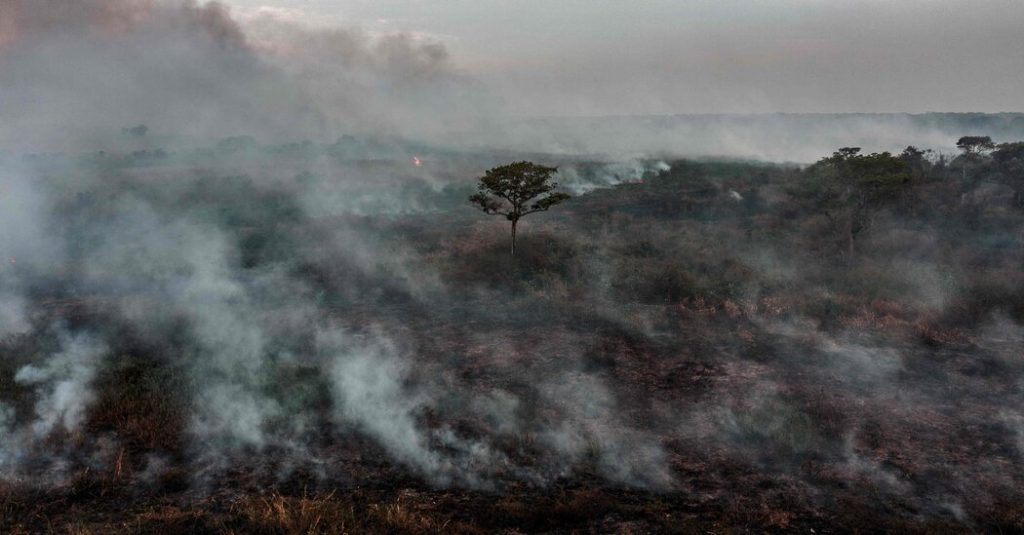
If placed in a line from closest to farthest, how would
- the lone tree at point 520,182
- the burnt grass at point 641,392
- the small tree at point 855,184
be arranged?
the burnt grass at point 641,392 → the lone tree at point 520,182 → the small tree at point 855,184

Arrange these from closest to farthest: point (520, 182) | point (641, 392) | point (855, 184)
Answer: point (641, 392)
point (520, 182)
point (855, 184)

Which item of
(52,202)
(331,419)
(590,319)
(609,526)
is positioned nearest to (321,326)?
(331,419)

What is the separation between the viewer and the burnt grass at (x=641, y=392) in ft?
26.2

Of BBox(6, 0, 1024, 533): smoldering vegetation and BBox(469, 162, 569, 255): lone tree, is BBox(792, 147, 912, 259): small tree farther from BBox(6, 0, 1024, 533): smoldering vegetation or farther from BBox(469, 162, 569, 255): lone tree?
BBox(469, 162, 569, 255): lone tree

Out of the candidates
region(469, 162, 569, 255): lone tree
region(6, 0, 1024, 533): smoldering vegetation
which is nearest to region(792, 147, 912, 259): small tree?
region(6, 0, 1024, 533): smoldering vegetation

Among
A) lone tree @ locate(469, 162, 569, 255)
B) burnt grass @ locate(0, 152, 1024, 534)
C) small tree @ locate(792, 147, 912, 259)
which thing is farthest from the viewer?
small tree @ locate(792, 147, 912, 259)

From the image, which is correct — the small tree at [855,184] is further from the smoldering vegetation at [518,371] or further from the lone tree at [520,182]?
the lone tree at [520,182]

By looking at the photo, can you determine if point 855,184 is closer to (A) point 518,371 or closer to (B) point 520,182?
(B) point 520,182

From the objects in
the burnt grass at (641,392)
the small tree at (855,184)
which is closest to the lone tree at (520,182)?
the burnt grass at (641,392)

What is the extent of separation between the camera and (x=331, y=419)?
1072 centimetres

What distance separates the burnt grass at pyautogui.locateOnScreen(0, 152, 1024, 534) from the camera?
7.99 metres

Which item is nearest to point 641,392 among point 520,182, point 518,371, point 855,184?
point 518,371

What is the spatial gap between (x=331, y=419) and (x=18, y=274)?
18.0 m

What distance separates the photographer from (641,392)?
1223cm
